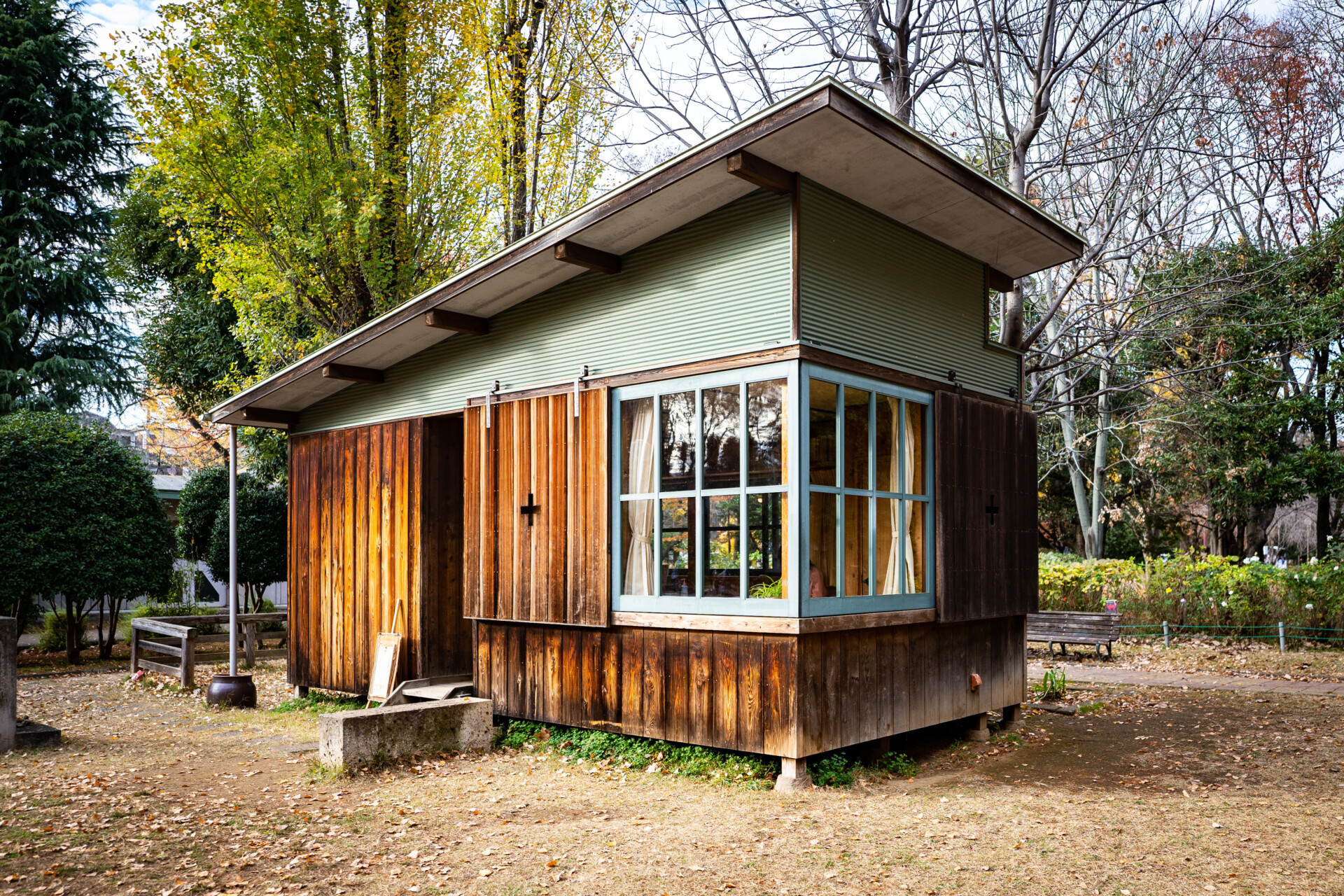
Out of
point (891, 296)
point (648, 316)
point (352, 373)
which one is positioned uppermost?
point (891, 296)

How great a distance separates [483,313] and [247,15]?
319 inches

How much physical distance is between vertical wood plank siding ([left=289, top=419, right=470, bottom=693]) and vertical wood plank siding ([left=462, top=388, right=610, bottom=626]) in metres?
1.13

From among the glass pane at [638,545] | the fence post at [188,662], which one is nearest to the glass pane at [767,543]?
the glass pane at [638,545]

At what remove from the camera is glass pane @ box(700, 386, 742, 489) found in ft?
25.0

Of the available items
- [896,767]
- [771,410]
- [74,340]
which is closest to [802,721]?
[896,767]

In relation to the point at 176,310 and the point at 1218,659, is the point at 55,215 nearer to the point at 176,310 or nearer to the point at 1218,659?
the point at 176,310

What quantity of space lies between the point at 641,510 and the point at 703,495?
705 millimetres

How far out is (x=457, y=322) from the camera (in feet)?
30.8

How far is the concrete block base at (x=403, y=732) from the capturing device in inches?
302

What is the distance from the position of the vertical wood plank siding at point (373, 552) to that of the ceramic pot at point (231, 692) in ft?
1.61

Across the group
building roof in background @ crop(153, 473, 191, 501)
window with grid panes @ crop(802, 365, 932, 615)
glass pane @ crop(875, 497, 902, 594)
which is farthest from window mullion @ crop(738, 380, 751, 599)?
building roof in background @ crop(153, 473, 191, 501)

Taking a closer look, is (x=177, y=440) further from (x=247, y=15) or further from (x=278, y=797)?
(x=278, y=797)

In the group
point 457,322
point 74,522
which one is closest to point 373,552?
point 457,322

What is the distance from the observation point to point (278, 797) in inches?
276
